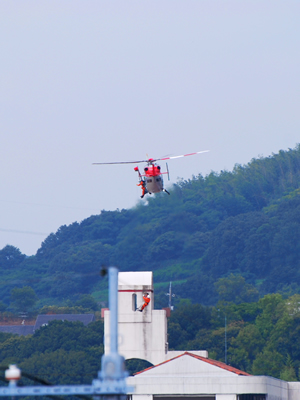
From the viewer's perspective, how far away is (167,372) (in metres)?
79.2

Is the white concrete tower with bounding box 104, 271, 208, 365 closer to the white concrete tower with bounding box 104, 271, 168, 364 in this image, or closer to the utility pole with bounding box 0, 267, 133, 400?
the white concrete tower with bounding box 104, 271, 168, 364

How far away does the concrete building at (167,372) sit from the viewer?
7694 cm

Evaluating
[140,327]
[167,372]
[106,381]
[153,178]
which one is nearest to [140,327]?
[140,327]

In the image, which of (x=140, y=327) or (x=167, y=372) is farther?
(x=140, y=327)

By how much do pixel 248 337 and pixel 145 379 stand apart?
368 feet

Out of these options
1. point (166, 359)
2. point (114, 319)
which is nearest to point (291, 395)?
point (166, 359)

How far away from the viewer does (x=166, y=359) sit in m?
86.2

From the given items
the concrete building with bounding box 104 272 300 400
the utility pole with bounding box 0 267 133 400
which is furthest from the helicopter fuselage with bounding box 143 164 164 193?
the utility pole with bounding box 0 267 133 400

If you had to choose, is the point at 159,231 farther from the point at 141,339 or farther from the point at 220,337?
the point at 141,339

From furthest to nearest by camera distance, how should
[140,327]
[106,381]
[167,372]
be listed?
[140,327] → [167,372] → [106,381]

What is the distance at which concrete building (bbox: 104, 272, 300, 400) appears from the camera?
76938 mm

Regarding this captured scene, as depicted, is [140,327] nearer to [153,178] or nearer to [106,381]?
[153,178]

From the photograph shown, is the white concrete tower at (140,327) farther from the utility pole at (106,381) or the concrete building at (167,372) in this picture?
the utility pole at (106,381)

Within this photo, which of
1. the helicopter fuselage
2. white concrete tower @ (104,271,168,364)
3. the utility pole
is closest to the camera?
the utility pole
